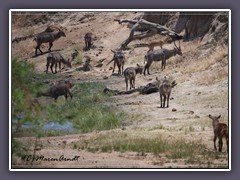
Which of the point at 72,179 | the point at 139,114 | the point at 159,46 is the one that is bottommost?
the point at 72,179

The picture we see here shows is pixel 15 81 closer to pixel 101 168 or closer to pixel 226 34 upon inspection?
pixel 101 168

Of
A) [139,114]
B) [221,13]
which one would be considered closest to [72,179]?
[139,114]

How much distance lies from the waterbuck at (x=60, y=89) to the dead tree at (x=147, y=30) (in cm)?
101

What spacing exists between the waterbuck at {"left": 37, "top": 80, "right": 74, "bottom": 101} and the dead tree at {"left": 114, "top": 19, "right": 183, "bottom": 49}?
101 cm

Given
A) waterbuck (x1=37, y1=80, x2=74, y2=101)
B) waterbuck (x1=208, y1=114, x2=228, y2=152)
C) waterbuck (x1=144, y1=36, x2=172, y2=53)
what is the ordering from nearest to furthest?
waterbuck (x1=208, y1=114, x2=228, y2=152), waterbuck (x1=37, y1=80, x2=74, y2=101), waterbuck (x1=144, y1=36, x2=172, y2=53)

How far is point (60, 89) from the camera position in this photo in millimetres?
12867

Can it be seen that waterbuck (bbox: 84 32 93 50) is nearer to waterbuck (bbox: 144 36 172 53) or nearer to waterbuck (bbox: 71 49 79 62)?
waterbuck (bbox: 71 49 79 62)

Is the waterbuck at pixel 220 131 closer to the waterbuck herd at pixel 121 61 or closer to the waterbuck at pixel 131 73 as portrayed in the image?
the waterbuck herd at pixel 121 61

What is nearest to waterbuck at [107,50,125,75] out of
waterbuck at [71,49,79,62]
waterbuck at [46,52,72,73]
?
waterbuck at [71,49,79,62]

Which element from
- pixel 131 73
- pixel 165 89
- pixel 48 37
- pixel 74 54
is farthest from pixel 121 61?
pixel 48 37

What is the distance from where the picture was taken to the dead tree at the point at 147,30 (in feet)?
42.9

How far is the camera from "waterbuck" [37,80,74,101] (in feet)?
42.2
